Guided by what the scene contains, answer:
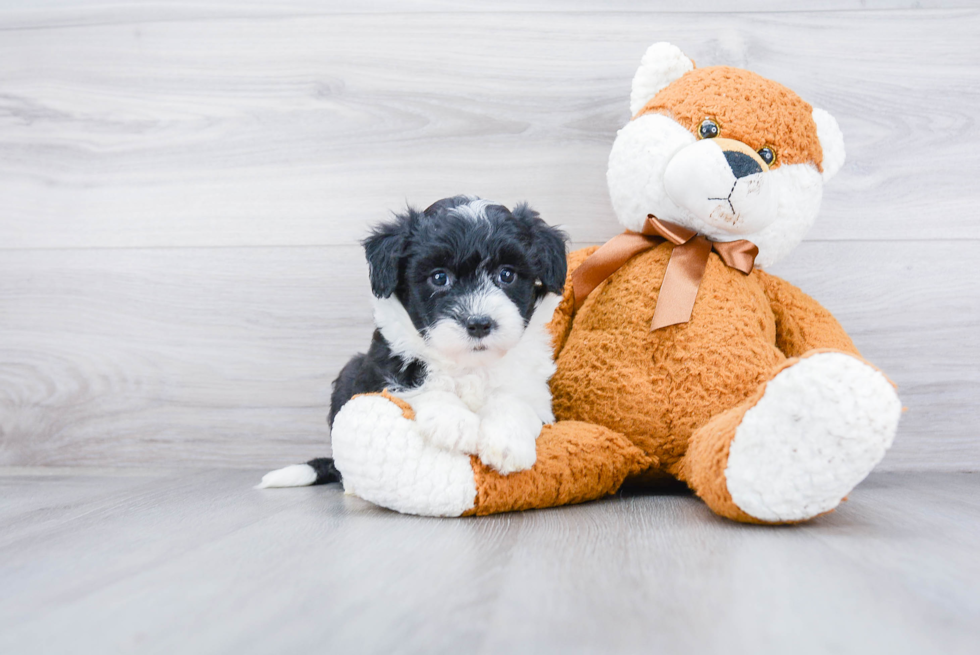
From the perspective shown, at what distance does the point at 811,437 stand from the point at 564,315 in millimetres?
665

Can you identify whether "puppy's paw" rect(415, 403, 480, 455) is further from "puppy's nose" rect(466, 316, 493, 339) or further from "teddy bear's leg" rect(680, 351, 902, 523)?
"teddy bear's leg" rect(680, 351, 902, 523)

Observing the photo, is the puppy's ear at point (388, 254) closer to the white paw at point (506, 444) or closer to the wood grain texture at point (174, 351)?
the white paw at point (506, 444)

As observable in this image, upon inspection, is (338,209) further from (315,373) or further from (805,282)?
(805,282)

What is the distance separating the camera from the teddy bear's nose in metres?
1.26

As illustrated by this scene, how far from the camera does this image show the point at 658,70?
147 centimetres

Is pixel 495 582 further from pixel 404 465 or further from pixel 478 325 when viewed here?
pixel 478 325

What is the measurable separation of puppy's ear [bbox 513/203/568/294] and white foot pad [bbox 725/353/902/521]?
18.2 inches

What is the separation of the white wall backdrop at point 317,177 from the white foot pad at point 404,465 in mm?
737

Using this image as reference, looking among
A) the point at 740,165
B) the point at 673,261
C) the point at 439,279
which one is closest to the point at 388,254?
the point at 439,279

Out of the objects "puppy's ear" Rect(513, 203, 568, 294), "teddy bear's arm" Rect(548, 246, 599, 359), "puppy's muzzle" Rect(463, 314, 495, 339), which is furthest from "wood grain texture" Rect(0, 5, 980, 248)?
"puppy's muzzle" Rect(463, 314, 495, 339)

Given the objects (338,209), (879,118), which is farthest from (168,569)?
(879,118)

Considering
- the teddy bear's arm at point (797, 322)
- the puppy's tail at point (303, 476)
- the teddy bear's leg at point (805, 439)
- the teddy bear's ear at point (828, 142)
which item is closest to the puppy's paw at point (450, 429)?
the teddy bear's leg at point (805, 439)

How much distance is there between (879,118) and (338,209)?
4.52ft

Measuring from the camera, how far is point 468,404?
1.31 meters
